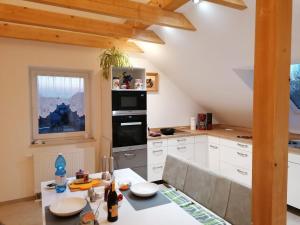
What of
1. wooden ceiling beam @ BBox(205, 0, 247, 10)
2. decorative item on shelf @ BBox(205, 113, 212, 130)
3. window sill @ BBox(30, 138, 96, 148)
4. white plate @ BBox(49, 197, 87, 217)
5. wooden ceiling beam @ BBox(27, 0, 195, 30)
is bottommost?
white plate @ BBox(49, 197, 87, 217)

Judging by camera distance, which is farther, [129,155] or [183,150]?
[183,150]

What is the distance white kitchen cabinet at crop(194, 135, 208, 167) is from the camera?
4012mm

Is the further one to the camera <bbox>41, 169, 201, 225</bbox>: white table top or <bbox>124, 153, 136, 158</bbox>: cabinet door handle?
<bbox>124, 153, 136, 158</bbox>: cabinet door handle

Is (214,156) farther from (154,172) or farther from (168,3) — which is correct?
(168,3)

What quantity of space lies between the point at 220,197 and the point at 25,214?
2466mm

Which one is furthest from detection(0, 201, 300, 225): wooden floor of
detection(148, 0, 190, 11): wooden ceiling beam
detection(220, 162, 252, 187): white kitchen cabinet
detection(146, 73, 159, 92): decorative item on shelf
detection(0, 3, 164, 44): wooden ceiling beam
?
detection(148, 0, 190, 11): wooden ceiling beam

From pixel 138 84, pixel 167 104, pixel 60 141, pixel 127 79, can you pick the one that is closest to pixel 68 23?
pixel 127 79

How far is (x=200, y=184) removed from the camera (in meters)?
2.02

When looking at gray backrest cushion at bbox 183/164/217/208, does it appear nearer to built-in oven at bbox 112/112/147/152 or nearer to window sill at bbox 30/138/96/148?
built-in oven at bbox 112/112/147/152

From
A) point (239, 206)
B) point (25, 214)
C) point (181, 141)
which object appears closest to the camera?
point (239, 206)

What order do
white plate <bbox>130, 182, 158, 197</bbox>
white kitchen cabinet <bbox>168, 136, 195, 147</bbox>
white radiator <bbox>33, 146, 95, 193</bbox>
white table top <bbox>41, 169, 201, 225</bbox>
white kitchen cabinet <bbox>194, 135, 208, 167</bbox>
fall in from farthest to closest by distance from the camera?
white kitchen cabinet <bbox>194, 135, 208, 167</bbox>, white kitchen cabinet <bbox>168, 136, 195, 147</bbox>, white radiator <bbox>33, 146, 95, 193</bbox>, white plate <bbox>130, 182, 158, 197</bbox>, white table top <bbox>41, 169, 201, 225</bbox>

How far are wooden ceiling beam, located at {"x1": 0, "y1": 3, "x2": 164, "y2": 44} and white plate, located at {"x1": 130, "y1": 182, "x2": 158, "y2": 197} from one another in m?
2.01

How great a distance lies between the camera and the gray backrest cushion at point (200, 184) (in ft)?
6.25

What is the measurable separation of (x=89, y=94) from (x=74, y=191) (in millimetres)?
2165
